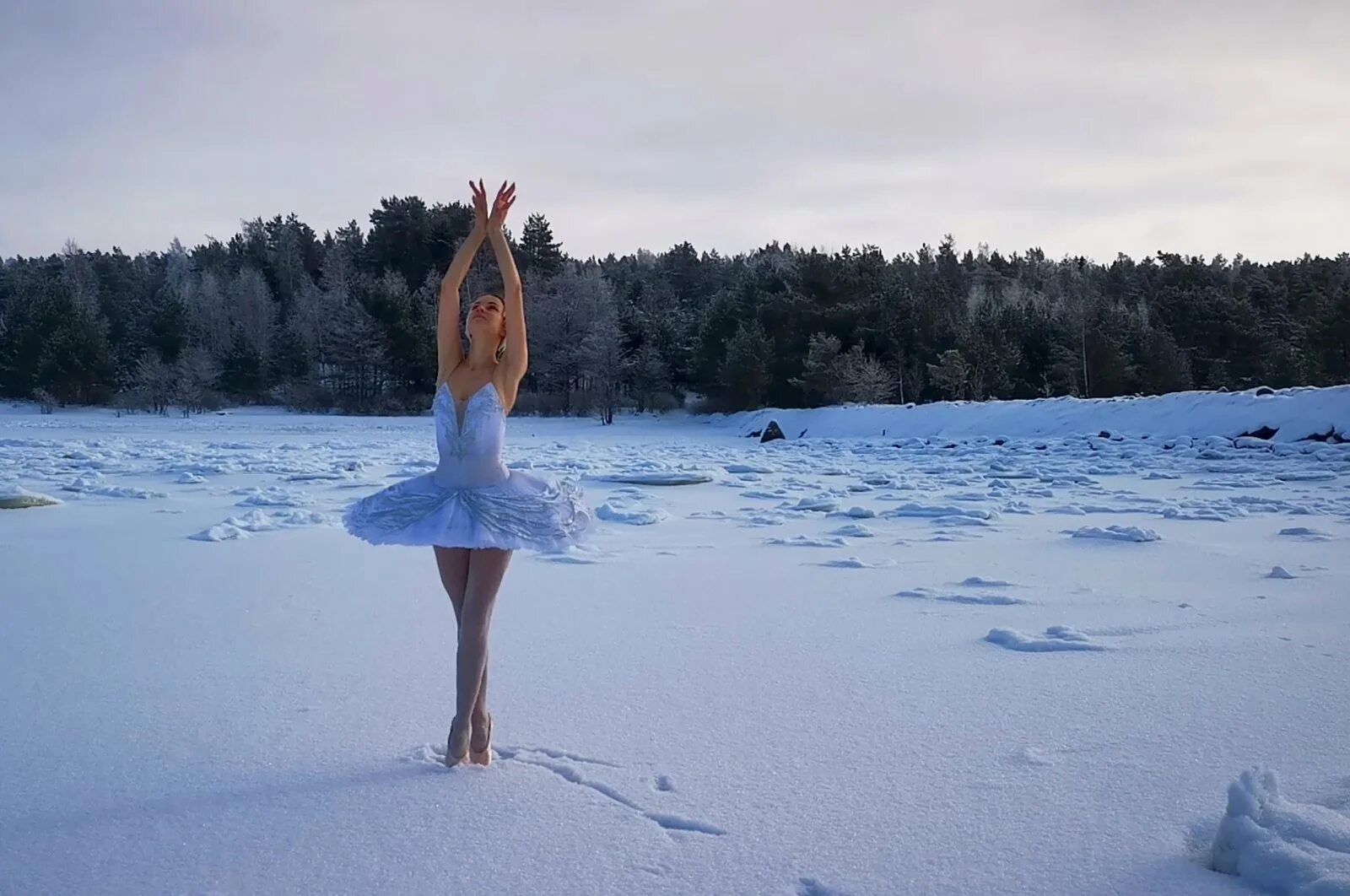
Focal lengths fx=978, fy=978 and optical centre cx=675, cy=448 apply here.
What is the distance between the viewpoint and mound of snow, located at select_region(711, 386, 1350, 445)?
13.4 metres

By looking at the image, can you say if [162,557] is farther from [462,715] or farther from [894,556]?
[894,556]

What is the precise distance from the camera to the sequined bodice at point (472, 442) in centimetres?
255

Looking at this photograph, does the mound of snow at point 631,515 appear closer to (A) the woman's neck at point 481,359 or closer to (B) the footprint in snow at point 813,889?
(A) the woman's neck at point 481,359

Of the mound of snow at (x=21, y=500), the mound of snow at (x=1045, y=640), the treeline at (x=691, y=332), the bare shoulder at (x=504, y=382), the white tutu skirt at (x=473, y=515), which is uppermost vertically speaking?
the treeline at (x=691, y=332)

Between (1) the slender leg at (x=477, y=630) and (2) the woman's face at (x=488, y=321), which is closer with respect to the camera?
(1) the slender leg at (x=477, y=630)

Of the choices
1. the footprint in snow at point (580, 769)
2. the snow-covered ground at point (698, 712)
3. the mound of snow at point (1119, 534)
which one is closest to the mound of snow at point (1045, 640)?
the snow-covered ground at point (698, 712)

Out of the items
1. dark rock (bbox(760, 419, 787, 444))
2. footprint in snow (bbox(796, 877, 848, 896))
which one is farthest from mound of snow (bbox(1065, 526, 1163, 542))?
dark rock (bbox(760, 419, 787, 444))

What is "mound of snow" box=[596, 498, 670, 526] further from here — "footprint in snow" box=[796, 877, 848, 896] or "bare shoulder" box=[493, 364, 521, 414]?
"footprint in snow" box=[796, 877, 848, 896]

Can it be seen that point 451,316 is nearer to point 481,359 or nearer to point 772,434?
point 481,359

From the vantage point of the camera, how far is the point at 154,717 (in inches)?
107

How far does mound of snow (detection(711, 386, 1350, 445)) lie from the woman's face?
43.5 feet

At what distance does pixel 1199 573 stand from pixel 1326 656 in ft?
4.94

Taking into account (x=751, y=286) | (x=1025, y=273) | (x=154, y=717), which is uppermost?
(x=1025, y=273)

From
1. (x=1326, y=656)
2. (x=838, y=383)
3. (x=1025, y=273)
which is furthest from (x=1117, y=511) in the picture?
(x=1025, y=273)
